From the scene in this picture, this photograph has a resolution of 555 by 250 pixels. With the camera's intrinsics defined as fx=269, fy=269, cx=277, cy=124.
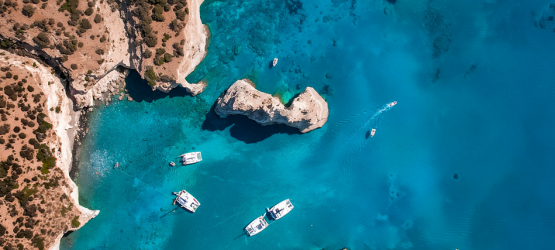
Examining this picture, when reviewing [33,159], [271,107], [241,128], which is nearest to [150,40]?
[241,128]

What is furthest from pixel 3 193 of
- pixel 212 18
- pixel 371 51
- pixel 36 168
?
pixel 371 51

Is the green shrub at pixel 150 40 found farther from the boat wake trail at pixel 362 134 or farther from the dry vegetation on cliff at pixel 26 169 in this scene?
the boat wake trail at pixel 362 134

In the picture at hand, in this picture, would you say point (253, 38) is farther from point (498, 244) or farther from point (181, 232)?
point (498, 244)

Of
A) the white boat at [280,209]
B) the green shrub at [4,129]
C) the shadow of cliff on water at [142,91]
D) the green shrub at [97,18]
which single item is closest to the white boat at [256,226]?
the white boat at [280,209]

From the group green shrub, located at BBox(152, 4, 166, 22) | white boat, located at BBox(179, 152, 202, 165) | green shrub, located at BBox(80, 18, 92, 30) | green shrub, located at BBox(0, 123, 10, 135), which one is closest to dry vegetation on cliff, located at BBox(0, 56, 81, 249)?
green shrub, located at BBox(0, 123, 10, 135)

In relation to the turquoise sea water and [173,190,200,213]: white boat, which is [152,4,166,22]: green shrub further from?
[173,190,200,213]: white boat
